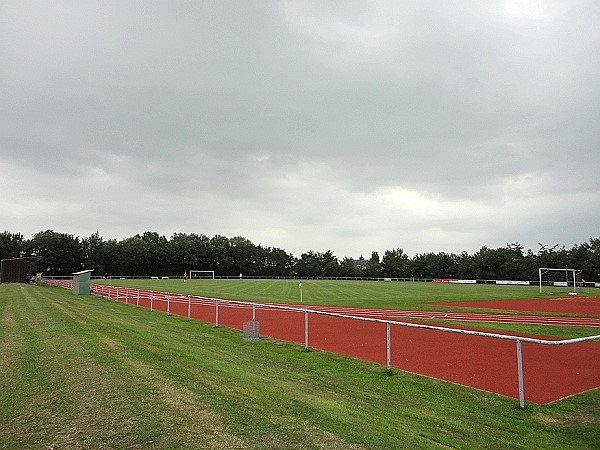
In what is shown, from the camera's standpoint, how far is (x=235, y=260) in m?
137

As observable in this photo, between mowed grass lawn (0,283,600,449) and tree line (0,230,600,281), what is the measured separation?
3642 inches

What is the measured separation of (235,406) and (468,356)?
840 centimetres

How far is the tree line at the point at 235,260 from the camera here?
9919 cm

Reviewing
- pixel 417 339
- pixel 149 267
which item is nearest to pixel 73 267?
pixel 149 267

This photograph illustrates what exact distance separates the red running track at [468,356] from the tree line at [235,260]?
287 feet

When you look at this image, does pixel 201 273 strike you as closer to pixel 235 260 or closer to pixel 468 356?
pixel 235 260

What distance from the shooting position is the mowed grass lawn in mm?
5086

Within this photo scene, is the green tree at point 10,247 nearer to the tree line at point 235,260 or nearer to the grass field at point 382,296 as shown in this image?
the tree line at point 235,260

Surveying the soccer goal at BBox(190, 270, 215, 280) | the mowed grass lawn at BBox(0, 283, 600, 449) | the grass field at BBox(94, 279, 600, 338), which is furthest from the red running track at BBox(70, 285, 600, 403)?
the soccer goal at BBox(190, 270, 215, 280)

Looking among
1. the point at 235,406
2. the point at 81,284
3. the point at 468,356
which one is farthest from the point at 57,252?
the point at 235,406

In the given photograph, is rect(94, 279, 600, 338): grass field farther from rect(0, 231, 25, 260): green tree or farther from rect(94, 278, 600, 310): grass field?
rect(0, 231, 25, 260): green tree

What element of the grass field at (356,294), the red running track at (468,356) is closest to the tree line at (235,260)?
the grass field at (356,294)

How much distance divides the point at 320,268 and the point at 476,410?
135597 mm

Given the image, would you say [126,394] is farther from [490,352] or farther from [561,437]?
[490,352]
